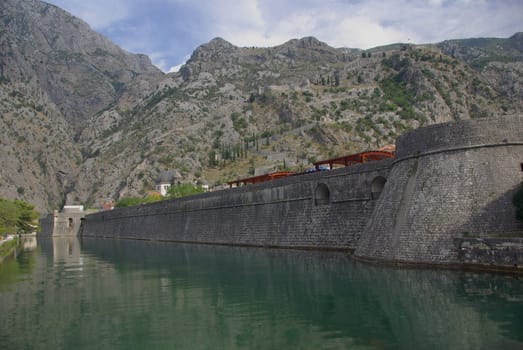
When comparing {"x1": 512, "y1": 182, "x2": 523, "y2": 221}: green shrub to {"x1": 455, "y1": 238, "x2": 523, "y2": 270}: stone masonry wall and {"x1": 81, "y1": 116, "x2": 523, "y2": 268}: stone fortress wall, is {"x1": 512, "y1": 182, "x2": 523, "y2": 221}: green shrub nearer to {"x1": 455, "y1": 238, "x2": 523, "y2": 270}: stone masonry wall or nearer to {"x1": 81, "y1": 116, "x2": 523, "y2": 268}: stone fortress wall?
{"x1": 81, "y1": 116, "x2": 523, "y2": 268}: stone fortress wall

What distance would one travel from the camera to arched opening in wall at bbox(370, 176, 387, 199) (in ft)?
86.6

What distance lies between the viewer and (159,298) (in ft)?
55.3

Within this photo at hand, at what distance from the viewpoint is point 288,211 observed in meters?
33.2

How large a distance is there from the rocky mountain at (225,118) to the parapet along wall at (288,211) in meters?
53.6

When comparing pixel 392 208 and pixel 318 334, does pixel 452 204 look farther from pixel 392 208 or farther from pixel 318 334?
pixel 318 334

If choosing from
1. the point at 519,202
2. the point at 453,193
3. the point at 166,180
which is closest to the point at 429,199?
the point at 453,193

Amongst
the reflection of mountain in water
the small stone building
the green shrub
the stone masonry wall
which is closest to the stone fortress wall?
the stone masonry wall

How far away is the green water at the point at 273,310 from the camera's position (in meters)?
10.7

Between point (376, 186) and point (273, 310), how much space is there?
14492mm

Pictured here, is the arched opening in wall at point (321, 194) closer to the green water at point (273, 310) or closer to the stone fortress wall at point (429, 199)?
the stone fortress wall at point (429, 199)

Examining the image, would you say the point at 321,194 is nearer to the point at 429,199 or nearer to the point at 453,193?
the point at 429,199

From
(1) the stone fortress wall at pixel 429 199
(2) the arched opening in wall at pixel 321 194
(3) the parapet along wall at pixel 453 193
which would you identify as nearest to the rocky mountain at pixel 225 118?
(2) the arched opening in wall at pixel 321 194

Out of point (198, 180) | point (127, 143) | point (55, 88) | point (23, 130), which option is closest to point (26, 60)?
point (55, 88)

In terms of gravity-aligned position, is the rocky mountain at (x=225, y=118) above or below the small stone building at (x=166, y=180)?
above
